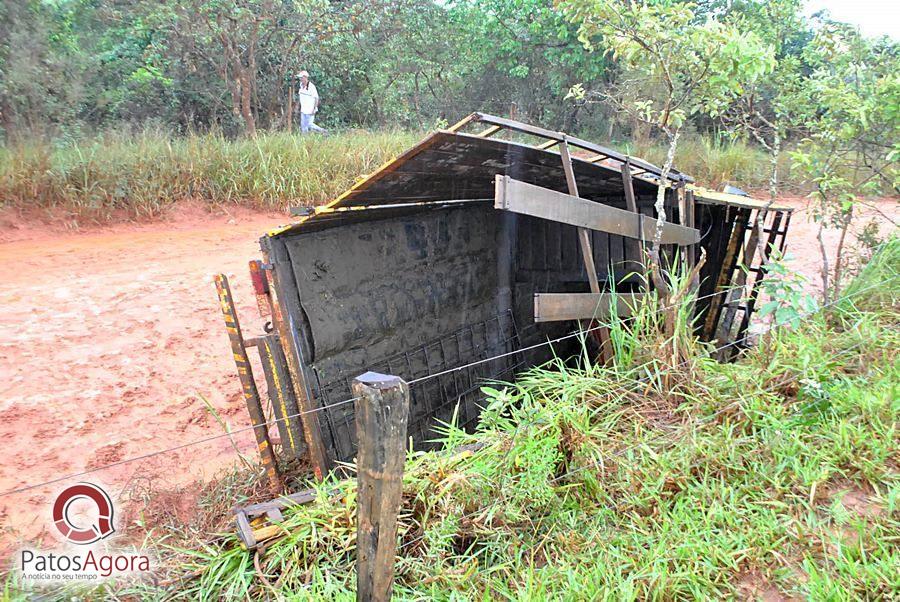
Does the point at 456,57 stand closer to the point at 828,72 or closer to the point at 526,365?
the point at 828,72

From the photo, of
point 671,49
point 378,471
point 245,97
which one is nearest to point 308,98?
point 245,97

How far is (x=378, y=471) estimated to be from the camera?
71.9 inches

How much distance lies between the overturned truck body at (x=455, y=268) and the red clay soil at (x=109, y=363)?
1387 millimetres

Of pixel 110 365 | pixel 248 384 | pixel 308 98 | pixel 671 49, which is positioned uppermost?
pixel 671 49

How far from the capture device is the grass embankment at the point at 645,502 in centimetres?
241

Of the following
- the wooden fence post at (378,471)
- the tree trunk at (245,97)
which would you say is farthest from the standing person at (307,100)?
the wooden fence post at (378,471)

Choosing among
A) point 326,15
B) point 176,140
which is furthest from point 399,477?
point 326,15

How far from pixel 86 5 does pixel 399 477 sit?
15.0 meters

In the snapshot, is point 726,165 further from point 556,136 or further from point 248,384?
point 248,384

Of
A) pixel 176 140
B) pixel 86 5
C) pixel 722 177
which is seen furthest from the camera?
pixel 722 177

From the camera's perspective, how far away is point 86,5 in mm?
12930

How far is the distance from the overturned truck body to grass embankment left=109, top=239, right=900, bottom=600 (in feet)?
2.41

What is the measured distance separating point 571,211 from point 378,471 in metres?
2.57

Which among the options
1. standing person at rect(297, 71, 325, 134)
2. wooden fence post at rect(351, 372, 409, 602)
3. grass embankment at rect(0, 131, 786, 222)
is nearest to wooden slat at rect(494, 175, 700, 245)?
wooden fence post at rect(351, 372, 409, 602)
